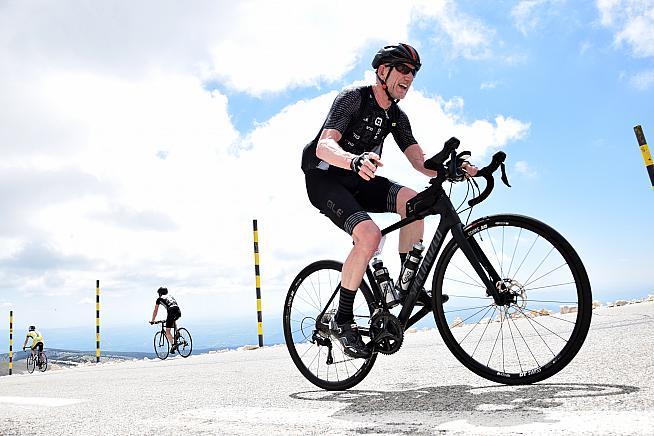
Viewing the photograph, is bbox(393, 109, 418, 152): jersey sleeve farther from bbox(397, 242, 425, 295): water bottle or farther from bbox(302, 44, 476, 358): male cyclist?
bbox(397, 242, 425, 295): water bottle

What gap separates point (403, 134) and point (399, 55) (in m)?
0.64

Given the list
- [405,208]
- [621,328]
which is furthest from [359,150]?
[621,328]

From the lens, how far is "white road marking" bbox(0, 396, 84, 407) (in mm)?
4302

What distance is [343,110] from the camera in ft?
12.3

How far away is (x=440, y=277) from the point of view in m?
3.40

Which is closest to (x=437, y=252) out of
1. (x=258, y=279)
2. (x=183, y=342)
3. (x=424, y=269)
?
(x=424, y=269)

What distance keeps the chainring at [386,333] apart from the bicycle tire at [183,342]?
14287 millimetres

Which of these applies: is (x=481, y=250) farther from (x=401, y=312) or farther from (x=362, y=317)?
(x=362, y=317)

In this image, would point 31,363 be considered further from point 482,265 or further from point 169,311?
point 482,265

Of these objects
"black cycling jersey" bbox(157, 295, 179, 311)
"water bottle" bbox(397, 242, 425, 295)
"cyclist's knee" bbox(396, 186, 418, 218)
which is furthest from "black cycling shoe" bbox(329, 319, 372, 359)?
"black cycling jersey" bbox(157, 295, 179, 311)

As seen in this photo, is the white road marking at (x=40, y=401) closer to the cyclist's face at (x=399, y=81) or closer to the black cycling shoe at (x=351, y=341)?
the black cycling shoe at (x=351, y=341)

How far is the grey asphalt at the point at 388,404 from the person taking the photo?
7.70ft

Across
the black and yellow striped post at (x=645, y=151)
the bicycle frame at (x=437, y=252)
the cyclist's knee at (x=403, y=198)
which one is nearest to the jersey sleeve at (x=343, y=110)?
the cyclist's knee at (x=403, y=198)

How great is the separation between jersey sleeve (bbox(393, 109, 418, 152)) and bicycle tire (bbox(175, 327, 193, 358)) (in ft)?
46.4
